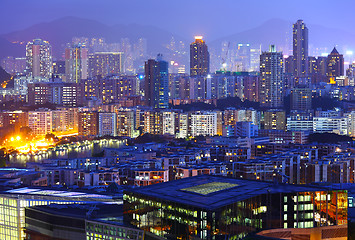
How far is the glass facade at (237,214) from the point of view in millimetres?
8836

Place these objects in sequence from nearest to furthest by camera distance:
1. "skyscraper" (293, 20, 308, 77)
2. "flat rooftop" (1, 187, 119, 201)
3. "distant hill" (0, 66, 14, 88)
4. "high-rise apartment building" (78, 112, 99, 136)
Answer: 1. "flat rooftop" (1, 187, 119, 201)
2. "high-rise apartment building" (78, 112, 99, 136)
3. "distant hill" (0, 66, 14, 88)
4. "skyscraper" (293, 20, 308, 77)

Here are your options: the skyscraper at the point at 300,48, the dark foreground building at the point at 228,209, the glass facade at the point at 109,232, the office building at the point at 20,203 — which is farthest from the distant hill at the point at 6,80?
the glass facade at the point at 109,232

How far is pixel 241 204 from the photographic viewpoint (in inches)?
367

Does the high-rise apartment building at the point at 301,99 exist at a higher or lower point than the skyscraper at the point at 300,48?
lower

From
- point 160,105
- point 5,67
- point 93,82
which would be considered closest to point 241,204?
point 160,105

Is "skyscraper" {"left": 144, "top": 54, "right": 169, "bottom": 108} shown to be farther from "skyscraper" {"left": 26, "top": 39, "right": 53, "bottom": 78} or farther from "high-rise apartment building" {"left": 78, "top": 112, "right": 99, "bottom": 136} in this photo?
"skyscraper" {"left": 26, "top": 39, "right": 53, "bottom": 78}

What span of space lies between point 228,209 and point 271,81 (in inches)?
1440

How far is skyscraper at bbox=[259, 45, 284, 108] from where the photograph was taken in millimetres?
44656

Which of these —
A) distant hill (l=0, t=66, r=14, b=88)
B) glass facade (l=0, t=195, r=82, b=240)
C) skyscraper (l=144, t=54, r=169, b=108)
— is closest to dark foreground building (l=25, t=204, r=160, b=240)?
glass facade (l=0, t=195, r=82, b=240)

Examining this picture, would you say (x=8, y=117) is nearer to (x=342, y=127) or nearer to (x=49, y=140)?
(x=49, y=140)

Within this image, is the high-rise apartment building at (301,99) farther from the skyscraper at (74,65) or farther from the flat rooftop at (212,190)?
the flat rooftop at (212,190)

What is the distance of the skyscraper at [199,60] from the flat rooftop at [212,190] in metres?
47.1

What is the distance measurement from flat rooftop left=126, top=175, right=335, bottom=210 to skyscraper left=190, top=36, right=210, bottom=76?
1853 inches

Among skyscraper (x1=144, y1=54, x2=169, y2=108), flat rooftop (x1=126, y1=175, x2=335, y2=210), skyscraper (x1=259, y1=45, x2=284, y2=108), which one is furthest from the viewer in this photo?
skyscraper (x1=259, y1=45, x2=284, y2=108)
